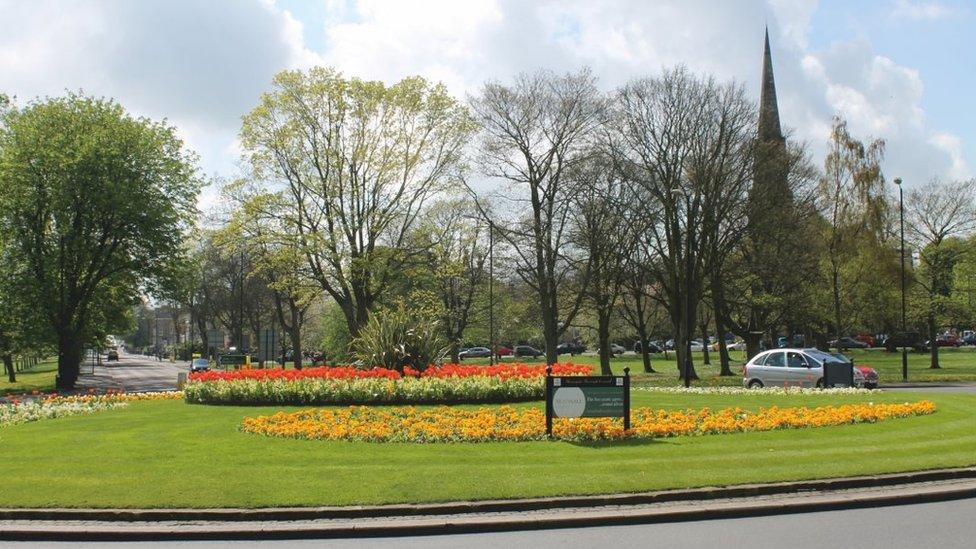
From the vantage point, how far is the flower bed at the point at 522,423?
1345cm

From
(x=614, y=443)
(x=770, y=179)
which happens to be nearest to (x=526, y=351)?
(x=770, y=179)

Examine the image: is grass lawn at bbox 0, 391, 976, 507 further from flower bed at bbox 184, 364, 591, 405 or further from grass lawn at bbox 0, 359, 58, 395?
grass lawn at bbox 0, 359, 58, 395

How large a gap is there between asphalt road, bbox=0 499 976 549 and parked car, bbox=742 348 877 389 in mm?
17386

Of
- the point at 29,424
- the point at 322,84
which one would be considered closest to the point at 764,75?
the point at 322,84

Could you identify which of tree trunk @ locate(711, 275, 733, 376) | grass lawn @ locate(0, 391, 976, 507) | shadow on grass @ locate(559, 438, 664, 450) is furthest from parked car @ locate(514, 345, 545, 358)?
shadow on grass @ locate(559, 438, 664, 450)

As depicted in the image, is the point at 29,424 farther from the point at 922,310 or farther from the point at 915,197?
the point at 915,197

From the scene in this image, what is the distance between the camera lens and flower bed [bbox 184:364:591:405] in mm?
19828

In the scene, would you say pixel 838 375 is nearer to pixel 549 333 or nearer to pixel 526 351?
pixel 549 333

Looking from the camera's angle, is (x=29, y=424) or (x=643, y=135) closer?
(x=29, y=424)

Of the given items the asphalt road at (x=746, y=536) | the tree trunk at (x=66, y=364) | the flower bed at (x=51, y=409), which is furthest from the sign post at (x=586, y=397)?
the tree trunk at (x=66, y=364)

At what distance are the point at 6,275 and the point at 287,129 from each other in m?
16.6

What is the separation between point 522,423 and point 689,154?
26.3 m

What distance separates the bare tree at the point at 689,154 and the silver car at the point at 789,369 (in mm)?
9528

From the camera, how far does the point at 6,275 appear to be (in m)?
42.5
